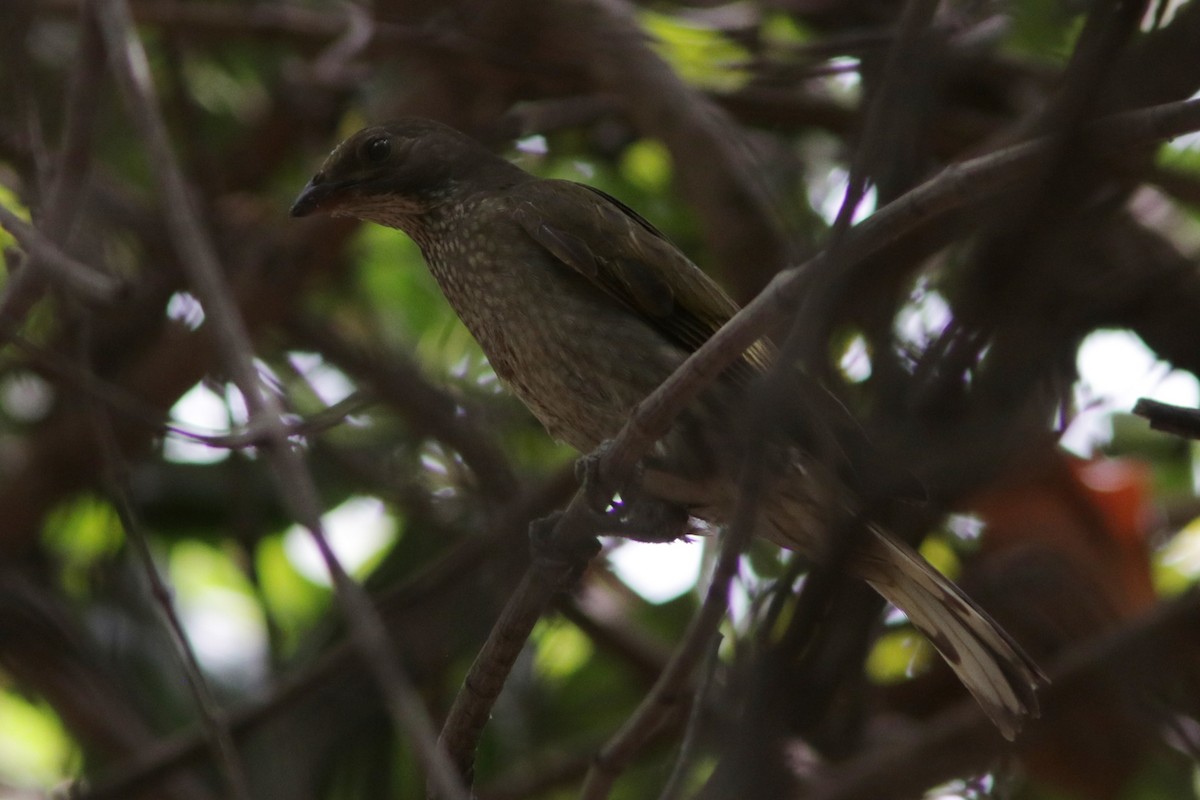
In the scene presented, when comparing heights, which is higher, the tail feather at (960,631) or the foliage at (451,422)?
the foliage at (451,422)

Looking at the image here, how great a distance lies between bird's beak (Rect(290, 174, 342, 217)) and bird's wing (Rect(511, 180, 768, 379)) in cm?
55

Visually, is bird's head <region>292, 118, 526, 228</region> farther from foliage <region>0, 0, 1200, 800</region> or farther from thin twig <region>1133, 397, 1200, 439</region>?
thin twig <region>1133, 397, 1200, 439</region>

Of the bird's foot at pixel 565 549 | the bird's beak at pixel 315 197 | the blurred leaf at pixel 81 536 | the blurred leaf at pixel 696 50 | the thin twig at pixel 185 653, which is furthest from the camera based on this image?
the blurred leaf at pixel 81 536

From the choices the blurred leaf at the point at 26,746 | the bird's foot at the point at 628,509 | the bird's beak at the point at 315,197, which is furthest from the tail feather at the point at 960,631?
the blurred leaf at the point at 26,746

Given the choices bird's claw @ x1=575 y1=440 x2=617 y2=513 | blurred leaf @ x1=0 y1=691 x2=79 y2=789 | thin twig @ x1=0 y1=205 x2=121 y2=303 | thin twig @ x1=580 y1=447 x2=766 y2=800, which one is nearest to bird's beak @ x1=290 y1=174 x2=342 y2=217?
thin twig @ x1=0 y1=205 x2=121 y2=303

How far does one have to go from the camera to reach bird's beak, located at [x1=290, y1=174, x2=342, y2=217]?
3959 mm

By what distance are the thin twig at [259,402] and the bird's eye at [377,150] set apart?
78 centimetres

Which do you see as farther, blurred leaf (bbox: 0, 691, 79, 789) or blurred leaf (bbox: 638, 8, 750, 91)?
blurred leaf (bbox: 0, 691, 79, 789)

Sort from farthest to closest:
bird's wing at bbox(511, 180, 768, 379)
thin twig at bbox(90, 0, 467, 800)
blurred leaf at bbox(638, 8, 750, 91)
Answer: blurred leaf at bbox(638, 8, 750, 91)
bird's wing at bbox(511, 180, 768, 379)
thin twig at bbox(90, 0, 467, 800)

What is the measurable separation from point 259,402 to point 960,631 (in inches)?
67.5

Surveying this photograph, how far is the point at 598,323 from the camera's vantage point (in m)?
3.55

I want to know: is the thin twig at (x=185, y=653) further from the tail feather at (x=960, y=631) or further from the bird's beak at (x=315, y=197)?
the tail feather at (x=960, y=631)

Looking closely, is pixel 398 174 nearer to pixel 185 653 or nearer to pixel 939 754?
pixel 185 653

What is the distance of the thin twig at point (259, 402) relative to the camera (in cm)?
192
